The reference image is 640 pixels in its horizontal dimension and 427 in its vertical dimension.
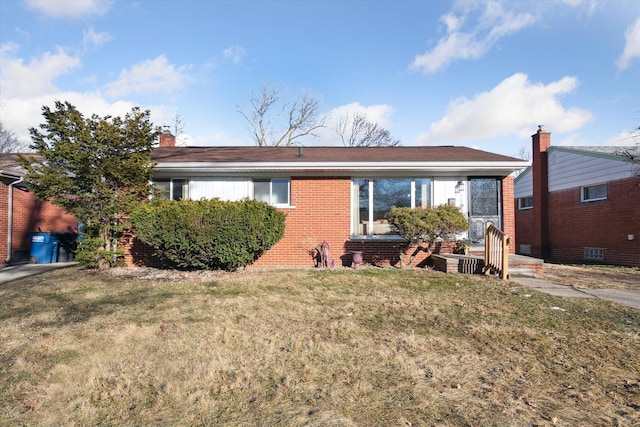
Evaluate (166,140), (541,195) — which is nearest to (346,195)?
(166,140)

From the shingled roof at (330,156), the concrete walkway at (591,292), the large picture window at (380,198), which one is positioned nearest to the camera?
the concrete walkway at (591,292)

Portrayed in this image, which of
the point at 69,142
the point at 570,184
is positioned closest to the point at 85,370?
the point at 69,142

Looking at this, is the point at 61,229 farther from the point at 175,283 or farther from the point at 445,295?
the point at 445,295

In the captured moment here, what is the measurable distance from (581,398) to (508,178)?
8.34m

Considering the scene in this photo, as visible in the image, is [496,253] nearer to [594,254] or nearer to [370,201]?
[370,201]

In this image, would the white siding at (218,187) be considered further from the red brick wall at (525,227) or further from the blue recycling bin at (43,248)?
the red brick wall at (525,227)

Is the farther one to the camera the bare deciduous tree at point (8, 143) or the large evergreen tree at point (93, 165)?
the bare deciduous tree at point (8, 143)

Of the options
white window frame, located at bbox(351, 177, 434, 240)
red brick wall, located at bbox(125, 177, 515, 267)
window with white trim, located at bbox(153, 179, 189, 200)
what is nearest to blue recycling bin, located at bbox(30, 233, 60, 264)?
red brick wall, located at bbox(125, 177, 515, 267)

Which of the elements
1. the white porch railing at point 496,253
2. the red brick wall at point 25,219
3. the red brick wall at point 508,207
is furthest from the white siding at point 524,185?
the red brick wall at point 25,219

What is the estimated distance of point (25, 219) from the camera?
12.2 metres

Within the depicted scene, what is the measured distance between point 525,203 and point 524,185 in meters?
0.97

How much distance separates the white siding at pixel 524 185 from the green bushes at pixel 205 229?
14468 millimetres

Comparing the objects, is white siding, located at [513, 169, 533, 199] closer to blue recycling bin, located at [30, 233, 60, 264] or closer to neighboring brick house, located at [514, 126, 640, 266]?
neighboring brick house, located at [514, 126, 640, 266]

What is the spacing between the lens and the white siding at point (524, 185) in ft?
56.5
